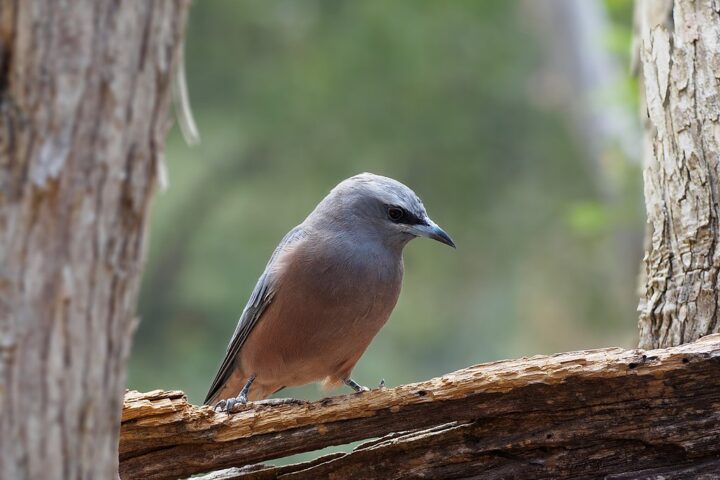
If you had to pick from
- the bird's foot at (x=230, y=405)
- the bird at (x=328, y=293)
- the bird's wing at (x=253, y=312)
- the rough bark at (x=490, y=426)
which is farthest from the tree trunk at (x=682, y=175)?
the bird's foot at (x=230, y=405)

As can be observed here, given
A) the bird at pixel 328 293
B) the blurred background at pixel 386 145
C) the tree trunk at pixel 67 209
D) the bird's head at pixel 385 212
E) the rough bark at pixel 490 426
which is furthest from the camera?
the blurred background at pixel 386 145

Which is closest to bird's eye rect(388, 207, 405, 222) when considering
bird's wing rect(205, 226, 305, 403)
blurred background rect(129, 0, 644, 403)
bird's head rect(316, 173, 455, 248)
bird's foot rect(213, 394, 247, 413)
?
bird's head rect(316, 173, 455, 248)

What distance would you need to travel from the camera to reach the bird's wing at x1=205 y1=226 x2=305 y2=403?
17.2 ft

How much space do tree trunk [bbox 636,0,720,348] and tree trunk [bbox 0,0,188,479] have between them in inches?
120

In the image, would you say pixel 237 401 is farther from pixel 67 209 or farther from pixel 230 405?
pixel 67 209

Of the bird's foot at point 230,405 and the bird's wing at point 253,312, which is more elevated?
the bird's wing at point 253,312

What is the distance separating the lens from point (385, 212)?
17.4 ft

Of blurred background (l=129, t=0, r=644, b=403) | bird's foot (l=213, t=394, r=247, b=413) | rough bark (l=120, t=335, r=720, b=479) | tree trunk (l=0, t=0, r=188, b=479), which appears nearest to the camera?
tree trunk (l=0, t=0, r=188, b=479)

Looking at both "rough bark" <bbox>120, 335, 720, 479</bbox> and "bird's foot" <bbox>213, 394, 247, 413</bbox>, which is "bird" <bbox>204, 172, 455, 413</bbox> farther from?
"rough bark" <bbox>120, 335, 720, 479</bbox>

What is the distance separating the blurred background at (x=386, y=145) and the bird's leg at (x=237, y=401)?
622cm

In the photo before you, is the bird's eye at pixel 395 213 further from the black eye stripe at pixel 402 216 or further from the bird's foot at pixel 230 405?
the bird's foot at pixel 230 405

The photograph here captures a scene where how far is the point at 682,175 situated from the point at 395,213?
163cm

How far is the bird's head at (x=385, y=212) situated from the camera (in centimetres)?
523

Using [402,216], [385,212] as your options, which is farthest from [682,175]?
[385,212]
